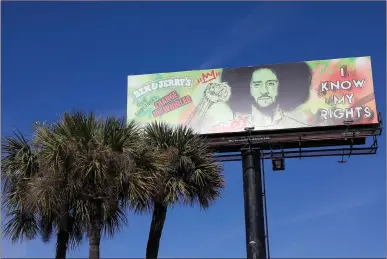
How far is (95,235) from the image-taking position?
15.7 m

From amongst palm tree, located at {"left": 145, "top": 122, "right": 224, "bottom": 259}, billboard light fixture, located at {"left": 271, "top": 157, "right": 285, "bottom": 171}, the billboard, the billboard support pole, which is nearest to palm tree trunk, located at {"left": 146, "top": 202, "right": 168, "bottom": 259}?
palm tree, located at {"left": 145, "top": 122, "right": 224, "bottom": 259}

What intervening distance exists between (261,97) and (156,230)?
35.7 ft

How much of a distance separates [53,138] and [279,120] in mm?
12932

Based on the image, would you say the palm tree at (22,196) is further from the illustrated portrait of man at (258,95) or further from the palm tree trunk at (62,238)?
the illustrated portrait of man at (258,95)

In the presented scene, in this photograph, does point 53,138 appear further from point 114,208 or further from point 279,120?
point 279,120

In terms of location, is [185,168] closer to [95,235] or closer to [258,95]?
[95,235]

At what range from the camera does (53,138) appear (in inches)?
627

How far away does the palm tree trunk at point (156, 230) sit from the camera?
1819 centimetres

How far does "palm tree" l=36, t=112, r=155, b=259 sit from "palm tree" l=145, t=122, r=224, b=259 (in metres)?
1.83

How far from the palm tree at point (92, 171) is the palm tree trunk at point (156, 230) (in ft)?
7.39

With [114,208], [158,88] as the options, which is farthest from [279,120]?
[114,208]

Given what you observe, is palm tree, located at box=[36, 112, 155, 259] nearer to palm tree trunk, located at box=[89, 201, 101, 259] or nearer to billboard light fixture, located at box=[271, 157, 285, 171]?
palm tree trunk, located at box=[89, 201, 101, 259]

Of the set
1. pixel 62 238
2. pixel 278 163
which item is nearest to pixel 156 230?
pixel 62 238

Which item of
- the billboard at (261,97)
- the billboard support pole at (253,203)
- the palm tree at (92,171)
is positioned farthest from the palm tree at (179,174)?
the billboard at (261,97)
